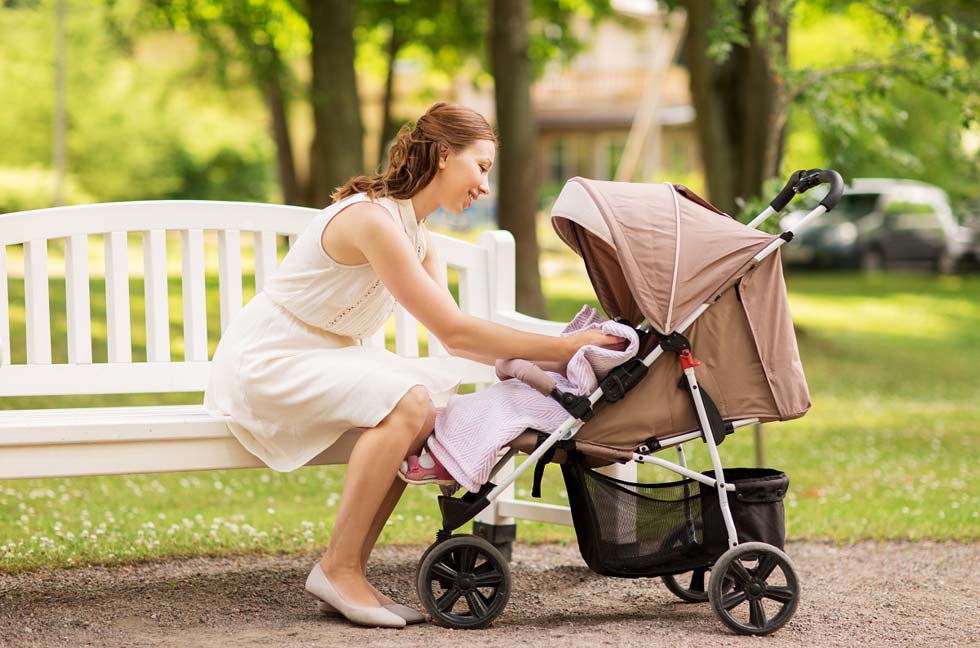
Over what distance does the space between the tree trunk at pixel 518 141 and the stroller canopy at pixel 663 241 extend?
738cm

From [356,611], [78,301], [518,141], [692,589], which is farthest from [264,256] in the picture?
[518,141]

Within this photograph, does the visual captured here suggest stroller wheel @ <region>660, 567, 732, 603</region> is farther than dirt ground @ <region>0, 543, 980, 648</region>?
Yes

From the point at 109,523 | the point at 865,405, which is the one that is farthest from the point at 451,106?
the point at 865,405

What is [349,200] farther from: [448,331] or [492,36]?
[492,36]

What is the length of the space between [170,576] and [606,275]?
1.84 meters

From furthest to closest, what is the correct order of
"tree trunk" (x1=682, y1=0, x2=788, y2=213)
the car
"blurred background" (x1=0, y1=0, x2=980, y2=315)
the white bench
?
the car → "tree trunk" (x1=682, y1=0, x2=788, y2=213) → "blurred background" (x1=0, y1=0, x2=980, y2=315) → the white bench

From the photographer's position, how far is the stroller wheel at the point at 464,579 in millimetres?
3791

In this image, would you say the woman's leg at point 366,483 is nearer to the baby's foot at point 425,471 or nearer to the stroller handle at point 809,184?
the baby's foot at point 425,471

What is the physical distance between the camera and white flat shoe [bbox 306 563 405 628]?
382 centimetres

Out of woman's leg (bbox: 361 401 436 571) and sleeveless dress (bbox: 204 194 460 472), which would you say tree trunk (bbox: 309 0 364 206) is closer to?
sleeveless dress (bbox: 204 194 460 472)

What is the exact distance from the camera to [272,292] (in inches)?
160

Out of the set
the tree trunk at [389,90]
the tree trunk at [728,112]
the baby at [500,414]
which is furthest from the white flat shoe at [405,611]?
the tree trunk at [389,90]

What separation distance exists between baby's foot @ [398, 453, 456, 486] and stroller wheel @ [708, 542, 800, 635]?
817mm

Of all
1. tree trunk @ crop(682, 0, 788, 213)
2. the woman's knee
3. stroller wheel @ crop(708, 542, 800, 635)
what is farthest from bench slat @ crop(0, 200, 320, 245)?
tree trunk @ crop(682, 0, 788, 213)
